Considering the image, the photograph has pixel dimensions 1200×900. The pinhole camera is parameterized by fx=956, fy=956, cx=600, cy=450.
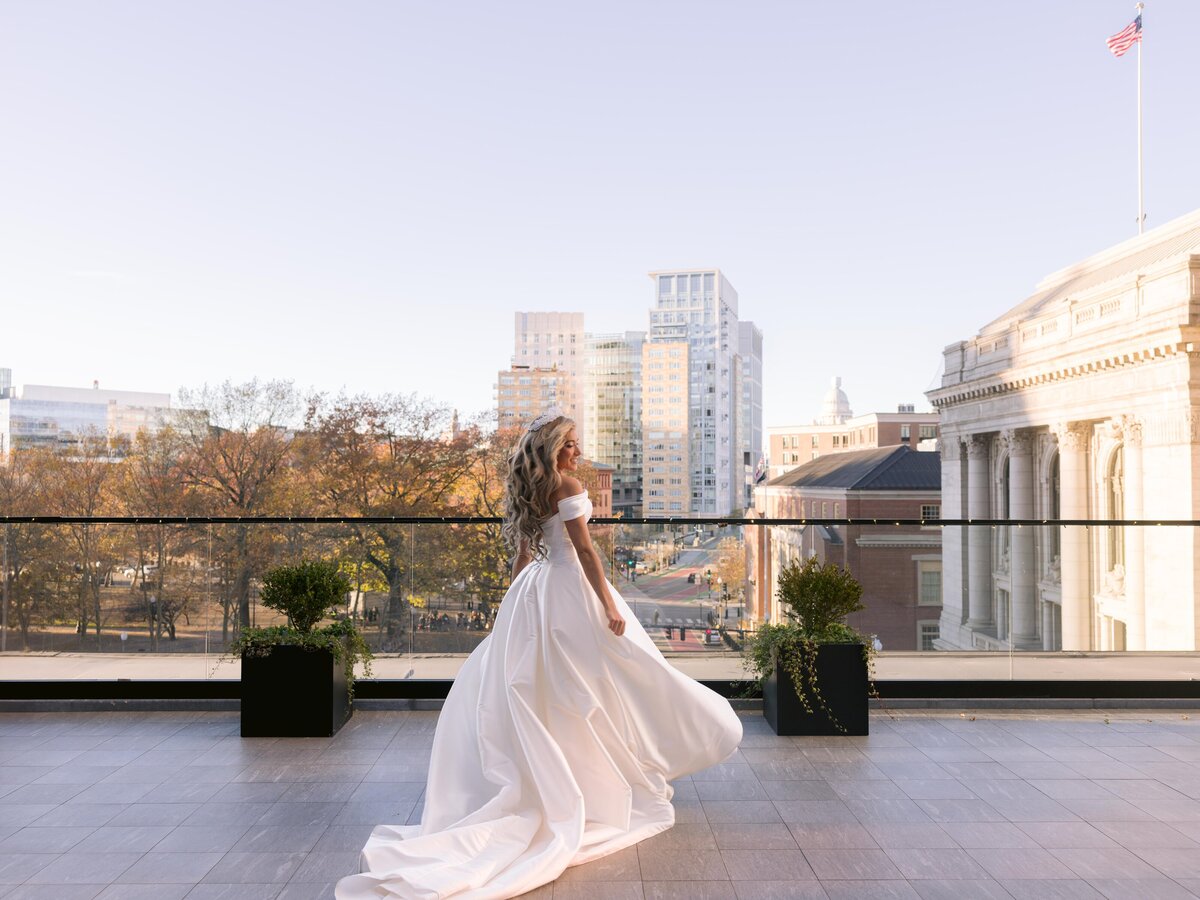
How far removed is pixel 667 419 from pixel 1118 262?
342 ft

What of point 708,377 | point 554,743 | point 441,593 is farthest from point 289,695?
point 708,377

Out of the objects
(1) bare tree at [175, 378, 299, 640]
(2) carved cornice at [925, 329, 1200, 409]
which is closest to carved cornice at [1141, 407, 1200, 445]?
(2) carved cornice at [925, 329, 1200, 409]

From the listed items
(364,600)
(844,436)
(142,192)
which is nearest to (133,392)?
(142,192)

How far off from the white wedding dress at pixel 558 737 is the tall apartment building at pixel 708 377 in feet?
475

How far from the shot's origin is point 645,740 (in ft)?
16.0

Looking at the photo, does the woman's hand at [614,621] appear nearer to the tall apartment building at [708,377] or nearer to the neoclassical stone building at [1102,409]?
the neoclassical stone building at [1102,409]

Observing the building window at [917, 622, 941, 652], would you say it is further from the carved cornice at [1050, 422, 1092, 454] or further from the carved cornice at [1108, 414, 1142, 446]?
the carved cornice at [1050, 422, 1092, 454]

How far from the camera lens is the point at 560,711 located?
468 centimetres

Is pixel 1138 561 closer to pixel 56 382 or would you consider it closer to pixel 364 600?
pixel 364 600

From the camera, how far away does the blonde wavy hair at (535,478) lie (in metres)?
4.79

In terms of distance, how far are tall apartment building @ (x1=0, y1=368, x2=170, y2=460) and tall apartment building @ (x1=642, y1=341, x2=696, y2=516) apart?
85.4 metres

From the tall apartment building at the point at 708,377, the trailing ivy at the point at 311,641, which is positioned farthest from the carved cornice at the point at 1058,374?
the tall apartment building at the point at 708,377

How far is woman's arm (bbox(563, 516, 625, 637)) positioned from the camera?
4.79 metres

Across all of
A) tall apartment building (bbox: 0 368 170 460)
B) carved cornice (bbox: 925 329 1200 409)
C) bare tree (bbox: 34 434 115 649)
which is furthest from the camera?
tall apartment building (bbox: 0 368 170 460)
